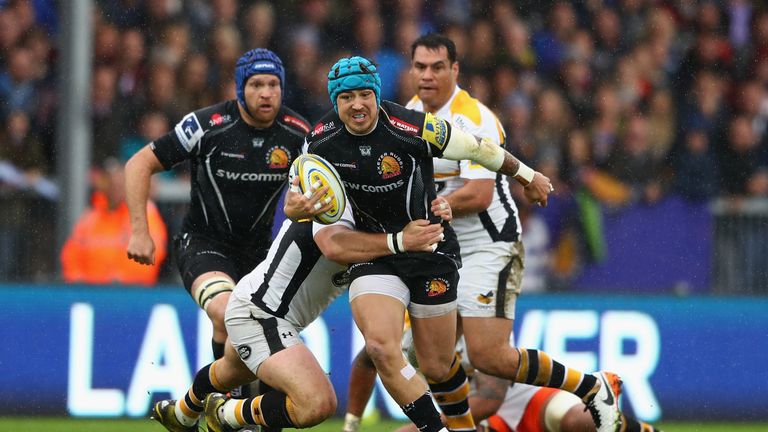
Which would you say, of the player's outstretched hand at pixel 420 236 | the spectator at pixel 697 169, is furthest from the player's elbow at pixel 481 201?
the spectator at pixel 697 169

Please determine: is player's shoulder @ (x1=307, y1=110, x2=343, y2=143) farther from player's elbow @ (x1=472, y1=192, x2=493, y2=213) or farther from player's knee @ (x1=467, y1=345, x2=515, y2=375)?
player's knee @ (x1=467, y1=345, x2=515, y2=375)

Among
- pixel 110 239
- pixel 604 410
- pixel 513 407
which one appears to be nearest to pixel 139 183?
pixel 513 407

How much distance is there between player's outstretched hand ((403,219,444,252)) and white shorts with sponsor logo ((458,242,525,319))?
110cm

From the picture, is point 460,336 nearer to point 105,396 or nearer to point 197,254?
point 197,254

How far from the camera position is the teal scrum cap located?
22.8 feet

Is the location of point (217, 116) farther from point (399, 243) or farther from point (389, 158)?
point (399, 243)

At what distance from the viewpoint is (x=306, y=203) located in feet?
22.4

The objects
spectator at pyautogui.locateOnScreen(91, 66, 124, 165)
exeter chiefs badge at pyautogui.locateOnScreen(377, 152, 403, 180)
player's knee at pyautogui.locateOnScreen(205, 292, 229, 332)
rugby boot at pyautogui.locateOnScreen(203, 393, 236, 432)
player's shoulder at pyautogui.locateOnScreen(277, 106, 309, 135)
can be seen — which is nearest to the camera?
exeter chiefs badge at pyautogui.locateOnScreen(377, 152, 403, 180)

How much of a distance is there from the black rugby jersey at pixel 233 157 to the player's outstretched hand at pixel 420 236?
4.77 ft

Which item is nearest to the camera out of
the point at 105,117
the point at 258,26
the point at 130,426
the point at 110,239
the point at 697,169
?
the point at 130,426

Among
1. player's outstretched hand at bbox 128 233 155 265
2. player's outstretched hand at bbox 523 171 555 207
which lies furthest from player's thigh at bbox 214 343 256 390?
player's outstretched hand at bbox 523 171 555 207

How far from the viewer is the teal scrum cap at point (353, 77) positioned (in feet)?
22.8

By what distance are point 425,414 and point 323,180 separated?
128cm

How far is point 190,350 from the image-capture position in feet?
34.2
